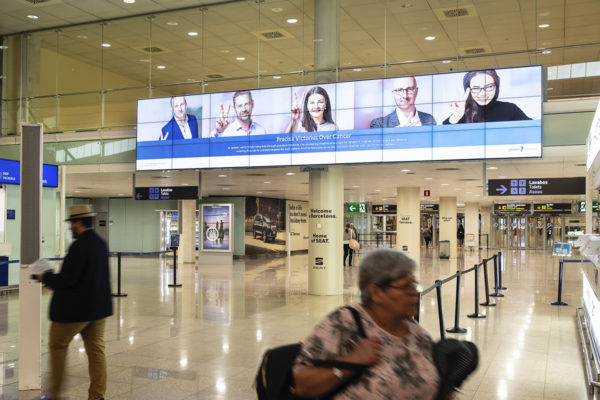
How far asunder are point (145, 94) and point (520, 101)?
366 inches

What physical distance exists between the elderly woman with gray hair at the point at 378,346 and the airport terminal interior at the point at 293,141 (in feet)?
12.0

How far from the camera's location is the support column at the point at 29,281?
5.45m

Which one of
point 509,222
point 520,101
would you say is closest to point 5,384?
point 520,101

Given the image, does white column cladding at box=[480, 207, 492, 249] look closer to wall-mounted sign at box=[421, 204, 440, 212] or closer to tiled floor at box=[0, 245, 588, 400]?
wall-mounted sign at box=[421, 204, 440, 212]

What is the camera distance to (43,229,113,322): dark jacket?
4.50 meters

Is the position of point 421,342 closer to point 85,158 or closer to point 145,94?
point 145,94

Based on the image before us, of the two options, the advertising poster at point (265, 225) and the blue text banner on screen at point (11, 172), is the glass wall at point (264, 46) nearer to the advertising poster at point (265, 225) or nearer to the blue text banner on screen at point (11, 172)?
the blue text banner on screen at point (11, 172)

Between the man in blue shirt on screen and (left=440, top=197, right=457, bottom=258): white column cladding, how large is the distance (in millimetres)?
18621

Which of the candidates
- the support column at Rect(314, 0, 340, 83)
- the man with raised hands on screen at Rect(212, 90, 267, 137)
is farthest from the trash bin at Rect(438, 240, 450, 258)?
the man with raised hands on screen at Rect(212, 90, 267, 137)

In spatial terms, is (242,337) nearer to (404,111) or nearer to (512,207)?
(404,111)

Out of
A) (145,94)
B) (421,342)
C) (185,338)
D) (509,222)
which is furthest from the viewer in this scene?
(509,222)

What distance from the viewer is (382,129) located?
1227 cm

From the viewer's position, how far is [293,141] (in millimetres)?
12977

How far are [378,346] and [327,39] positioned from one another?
1219cm
